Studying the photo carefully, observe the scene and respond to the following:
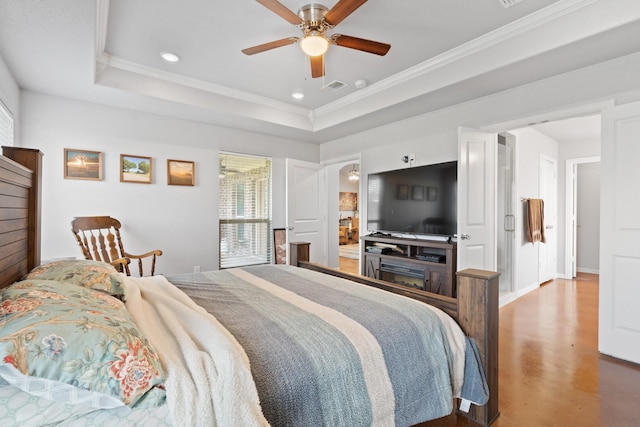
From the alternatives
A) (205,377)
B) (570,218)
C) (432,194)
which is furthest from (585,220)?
(205,377)

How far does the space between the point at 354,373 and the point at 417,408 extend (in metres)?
0.42

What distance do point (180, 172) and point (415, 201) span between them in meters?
3.16

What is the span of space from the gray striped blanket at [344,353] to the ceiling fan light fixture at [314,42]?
5.68 feet

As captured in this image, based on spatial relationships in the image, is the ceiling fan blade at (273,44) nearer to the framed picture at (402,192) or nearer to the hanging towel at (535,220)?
the framed picture at (402,192)

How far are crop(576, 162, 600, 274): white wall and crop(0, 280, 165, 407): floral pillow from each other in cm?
748

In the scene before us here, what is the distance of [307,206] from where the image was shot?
5.13m

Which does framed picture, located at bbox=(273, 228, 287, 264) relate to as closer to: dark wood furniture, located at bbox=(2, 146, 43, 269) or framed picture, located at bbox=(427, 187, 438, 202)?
framed picture, located at bbox=(427, 187, 438, 202)

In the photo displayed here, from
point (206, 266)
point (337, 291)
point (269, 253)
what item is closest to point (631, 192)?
point (337, 291)

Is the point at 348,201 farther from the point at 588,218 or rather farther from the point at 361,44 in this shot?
the point at 361,44

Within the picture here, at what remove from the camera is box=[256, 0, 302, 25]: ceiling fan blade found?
182cm

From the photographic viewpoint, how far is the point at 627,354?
2428 millimetres

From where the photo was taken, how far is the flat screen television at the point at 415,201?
3514 mm

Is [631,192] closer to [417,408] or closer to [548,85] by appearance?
[548,85]

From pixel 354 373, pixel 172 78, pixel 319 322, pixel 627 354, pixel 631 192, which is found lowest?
pixel 627 354
